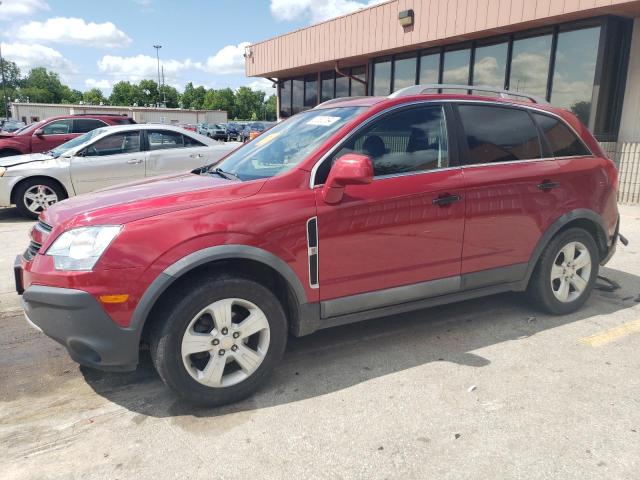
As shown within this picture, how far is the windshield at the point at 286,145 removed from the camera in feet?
10.6

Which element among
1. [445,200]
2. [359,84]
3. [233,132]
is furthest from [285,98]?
[233,132]

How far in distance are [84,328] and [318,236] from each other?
1.37 metres

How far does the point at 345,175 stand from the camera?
9.25 feet

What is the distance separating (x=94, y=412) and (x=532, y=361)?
2.82 m

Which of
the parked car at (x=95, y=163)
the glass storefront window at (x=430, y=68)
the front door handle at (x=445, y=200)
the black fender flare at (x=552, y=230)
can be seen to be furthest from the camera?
the glass storefront window at (x=430, y=68)

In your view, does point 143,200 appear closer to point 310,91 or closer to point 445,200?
point 445,200

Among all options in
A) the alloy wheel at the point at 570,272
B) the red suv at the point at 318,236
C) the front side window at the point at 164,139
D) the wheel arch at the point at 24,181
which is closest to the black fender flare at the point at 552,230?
the red suv at the point at 318,236

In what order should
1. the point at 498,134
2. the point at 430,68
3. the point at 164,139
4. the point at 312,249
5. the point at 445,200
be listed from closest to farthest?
the point at 312,249, the point at 445,200, the point at 498,134, the point at 164,139, the point at 430,68

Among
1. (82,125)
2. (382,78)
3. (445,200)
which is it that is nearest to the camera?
(445,200)

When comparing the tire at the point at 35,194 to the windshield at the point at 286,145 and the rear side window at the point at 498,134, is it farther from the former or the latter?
the rear side window at the point at 498,134

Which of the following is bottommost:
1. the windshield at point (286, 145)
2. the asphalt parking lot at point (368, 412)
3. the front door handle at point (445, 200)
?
the asphalt parking lot at point (368, 412)

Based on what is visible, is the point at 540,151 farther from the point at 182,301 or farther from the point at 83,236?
the point at 83,236

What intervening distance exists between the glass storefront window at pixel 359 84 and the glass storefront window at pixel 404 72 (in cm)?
155

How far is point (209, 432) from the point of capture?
2.64m
